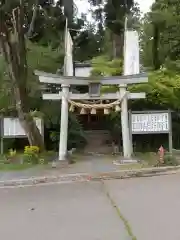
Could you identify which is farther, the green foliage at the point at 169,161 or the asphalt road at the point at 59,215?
the green foliage at the point at 169,161

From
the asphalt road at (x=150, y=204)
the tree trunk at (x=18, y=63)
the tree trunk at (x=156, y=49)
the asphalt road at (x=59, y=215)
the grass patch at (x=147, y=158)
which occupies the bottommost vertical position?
the asphalt road at (x=59, y=215)

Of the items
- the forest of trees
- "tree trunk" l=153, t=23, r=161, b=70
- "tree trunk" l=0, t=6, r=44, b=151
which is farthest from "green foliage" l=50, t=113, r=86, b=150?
"tree trunk" l=153, t=23, r=161, b=70

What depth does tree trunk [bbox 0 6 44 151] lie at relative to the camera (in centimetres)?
1310

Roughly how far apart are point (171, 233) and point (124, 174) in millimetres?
5239

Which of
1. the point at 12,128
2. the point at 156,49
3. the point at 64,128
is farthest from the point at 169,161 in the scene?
the point at 156,49

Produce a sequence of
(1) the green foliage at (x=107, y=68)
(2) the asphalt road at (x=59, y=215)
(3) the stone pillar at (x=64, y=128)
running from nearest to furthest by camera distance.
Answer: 1. (2) the asphalt road at (x=59, y=215)
2. (3) the stone pillar at (x=64, y=128)
3. (1) the green foliage at (x=107, y=68)

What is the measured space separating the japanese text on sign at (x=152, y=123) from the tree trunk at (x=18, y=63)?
3.78 meters

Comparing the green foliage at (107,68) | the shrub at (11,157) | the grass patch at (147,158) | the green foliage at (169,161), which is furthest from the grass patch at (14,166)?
the green foliage at (107,68)

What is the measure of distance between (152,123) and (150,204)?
6.60m

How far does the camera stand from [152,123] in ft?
44.4

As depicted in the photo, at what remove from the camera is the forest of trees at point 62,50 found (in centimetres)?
1342

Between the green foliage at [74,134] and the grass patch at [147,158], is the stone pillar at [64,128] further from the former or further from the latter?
the green foliage at [74,134]

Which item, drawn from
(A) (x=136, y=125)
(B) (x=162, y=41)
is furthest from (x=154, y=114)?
(B) (x=162, y=41)

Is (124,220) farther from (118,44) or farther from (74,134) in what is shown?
(118,44)
